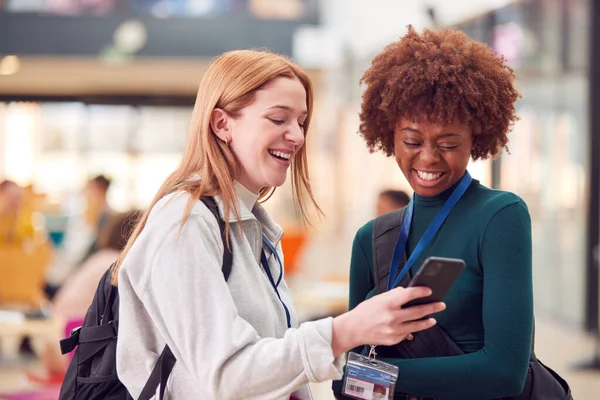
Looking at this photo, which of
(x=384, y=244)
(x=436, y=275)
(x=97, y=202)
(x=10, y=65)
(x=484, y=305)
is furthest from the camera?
(x=10, y=65)

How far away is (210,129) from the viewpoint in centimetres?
185

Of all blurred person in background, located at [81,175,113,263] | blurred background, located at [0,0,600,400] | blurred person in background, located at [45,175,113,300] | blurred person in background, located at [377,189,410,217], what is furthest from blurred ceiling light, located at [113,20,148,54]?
blurred person in background, located at [377,189,410,217]

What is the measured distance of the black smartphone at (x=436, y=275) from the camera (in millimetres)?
1519

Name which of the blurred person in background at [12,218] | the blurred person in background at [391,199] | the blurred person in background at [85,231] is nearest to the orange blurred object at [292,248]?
the blurred person in background at [85,231]

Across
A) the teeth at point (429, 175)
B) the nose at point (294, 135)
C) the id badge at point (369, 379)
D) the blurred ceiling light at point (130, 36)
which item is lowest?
the id badge at point (369, 379)

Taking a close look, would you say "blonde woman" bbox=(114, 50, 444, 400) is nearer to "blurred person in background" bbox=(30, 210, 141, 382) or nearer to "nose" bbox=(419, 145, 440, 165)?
"nose" bbox=(419, 145, 440, 165)

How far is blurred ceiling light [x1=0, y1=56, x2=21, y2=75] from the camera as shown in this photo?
19.1 m

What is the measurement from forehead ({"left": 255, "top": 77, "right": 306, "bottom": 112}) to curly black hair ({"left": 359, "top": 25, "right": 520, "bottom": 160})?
0.86ft

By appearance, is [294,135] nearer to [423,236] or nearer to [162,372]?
[423,236]

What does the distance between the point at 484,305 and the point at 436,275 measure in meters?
0.34

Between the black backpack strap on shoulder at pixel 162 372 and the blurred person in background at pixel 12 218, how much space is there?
7637 millimetres

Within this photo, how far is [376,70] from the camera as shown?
2084 millimetres

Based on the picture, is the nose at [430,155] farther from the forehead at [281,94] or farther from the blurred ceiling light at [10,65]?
the blurred ceiling light at [10,65]

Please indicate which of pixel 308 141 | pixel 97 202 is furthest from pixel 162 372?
pixel 97 202
